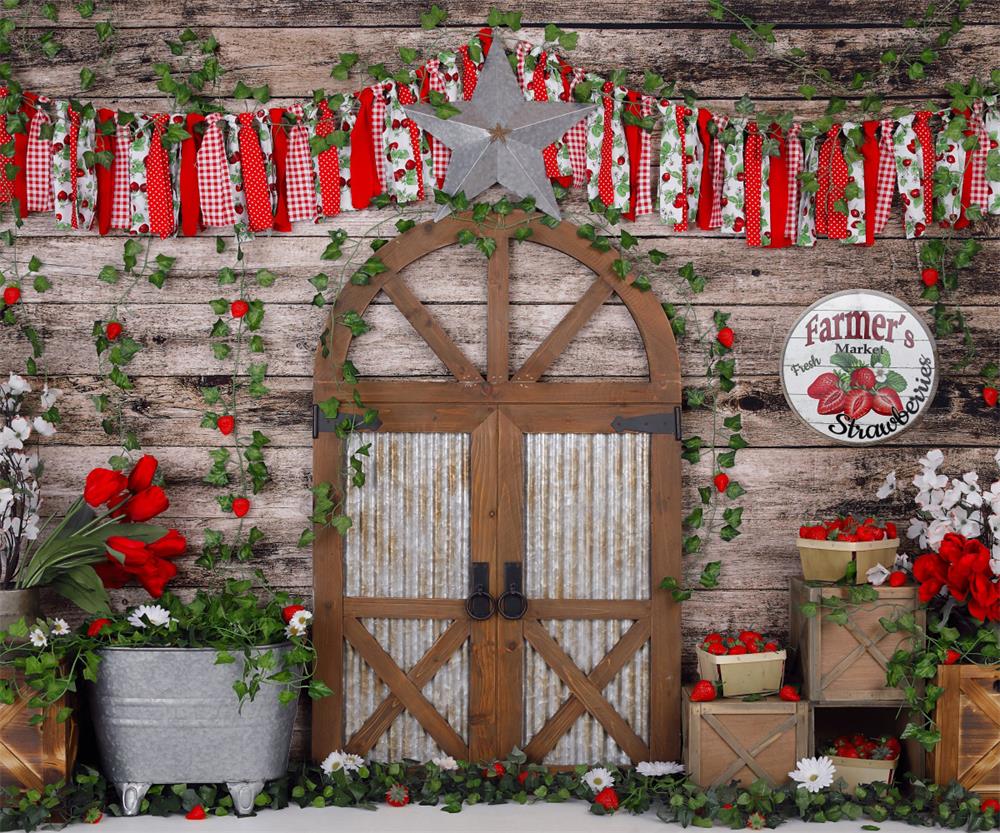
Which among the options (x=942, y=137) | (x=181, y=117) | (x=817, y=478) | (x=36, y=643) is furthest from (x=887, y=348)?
(x=36, y=643)

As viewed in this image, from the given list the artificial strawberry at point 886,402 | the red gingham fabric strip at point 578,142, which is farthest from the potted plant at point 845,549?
the red gingham fabric strip at point 578,142

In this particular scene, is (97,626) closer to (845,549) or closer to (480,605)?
(480,605)

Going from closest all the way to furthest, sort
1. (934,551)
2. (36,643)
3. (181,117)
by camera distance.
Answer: (36,643) < (934,551) < (181,117)

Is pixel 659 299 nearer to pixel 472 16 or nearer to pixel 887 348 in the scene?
pixel 887 348

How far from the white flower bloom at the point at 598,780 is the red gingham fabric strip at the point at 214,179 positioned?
2.24 meters

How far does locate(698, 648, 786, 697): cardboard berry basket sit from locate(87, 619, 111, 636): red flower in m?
1.92

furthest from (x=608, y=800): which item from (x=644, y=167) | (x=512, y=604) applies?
(x=644, y=167)

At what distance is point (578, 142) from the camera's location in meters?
3.71

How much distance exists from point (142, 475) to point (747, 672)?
2110 mm

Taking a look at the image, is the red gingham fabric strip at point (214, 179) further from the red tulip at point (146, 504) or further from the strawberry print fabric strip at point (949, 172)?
the strawberry print fabric strip at point (949, 172)

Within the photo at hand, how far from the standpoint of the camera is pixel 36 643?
3.18 m

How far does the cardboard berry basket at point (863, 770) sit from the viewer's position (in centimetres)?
342

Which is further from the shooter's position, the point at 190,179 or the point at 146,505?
the point at 190,179

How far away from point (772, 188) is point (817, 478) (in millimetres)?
1031
